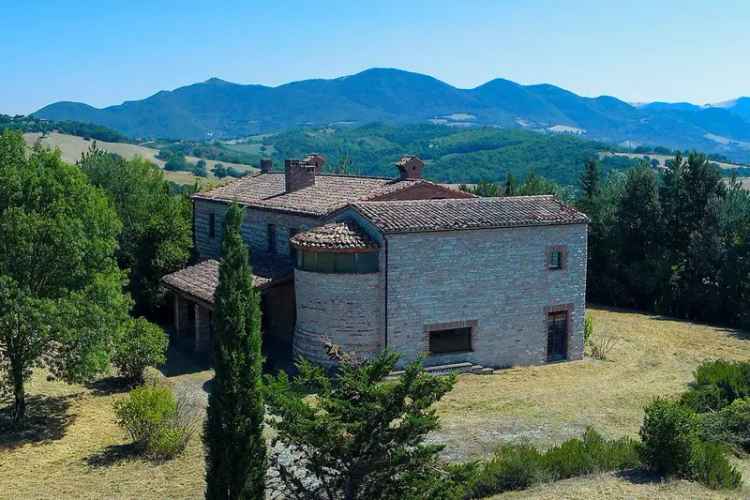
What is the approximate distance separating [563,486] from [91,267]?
1356cm

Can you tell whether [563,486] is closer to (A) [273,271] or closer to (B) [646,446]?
(B) [646,446]

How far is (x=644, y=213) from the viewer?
42.2m

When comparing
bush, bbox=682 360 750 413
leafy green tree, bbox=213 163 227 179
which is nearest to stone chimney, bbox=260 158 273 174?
bush, bbox=682 360 750 413

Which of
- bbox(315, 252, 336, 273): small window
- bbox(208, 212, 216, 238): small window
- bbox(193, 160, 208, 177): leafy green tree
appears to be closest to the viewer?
bbox(315, 252, 336, 273): small window

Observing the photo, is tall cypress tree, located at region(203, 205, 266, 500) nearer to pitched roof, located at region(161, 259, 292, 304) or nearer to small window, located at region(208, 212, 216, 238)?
pitched roof, located at region(161, 259, 292, 304)

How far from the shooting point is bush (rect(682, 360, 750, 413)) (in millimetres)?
21219

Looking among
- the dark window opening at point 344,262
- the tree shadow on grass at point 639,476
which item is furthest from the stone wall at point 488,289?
the tree shadow on grass at point 639,476

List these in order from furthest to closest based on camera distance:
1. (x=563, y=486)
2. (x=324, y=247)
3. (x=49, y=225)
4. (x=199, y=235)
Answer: (x=199, y=235), (x=324, y=247), (x=49, y=225), (x=563, y=486)

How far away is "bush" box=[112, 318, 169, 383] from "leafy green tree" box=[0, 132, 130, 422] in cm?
227

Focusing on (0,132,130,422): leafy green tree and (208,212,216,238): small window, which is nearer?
(0,132,130,422): leafy green tree

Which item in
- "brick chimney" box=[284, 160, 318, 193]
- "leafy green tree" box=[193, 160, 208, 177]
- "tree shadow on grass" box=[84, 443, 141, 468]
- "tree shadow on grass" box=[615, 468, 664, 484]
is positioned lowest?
"tree shadow on grass" box=[84, 443, 141, 468]

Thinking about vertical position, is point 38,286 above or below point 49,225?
below

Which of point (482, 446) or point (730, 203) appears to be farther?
point (730, 203)

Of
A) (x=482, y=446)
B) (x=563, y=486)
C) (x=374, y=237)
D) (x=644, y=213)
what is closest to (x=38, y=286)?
(x=374, y=237)
